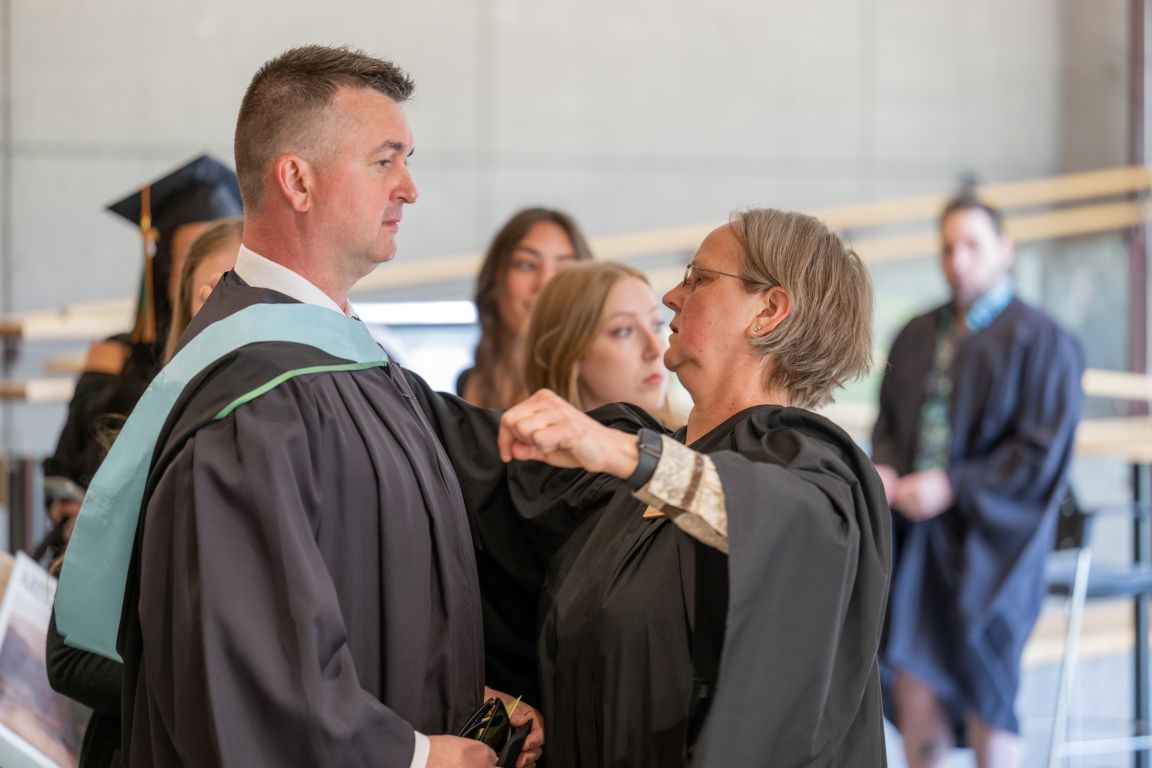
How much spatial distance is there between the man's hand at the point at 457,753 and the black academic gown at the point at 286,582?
0.15ft

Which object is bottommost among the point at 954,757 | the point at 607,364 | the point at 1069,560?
the point at 954,757

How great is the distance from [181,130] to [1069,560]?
3.82m

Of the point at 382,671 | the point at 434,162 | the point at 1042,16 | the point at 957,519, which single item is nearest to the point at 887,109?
the point at 1042,16

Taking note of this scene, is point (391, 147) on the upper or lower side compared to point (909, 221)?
lower

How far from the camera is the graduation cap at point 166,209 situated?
2.89 metres

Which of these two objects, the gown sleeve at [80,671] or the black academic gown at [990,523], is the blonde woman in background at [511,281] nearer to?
the black academic gown at [990,523]

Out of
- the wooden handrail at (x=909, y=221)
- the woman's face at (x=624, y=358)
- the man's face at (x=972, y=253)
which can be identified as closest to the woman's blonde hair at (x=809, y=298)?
the woman's face at (x=624, y=358)

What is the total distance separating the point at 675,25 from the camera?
5984 mm

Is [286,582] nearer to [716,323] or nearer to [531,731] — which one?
[531,731]

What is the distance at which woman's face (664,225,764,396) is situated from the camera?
186 cm

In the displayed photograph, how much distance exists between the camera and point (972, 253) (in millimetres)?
4438

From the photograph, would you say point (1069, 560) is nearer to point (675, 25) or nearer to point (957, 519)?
point (957, 519)

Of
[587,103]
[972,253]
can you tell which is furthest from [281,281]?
[587,103]

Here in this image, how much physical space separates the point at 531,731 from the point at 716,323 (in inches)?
25.0
